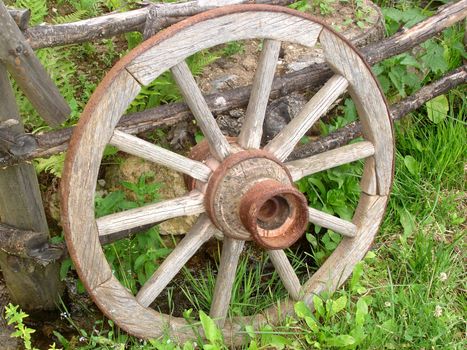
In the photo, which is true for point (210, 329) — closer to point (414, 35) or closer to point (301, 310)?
point (301, 310)

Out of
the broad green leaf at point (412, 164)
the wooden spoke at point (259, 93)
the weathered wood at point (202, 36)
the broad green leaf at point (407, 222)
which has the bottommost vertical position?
the broad green leaf at point (407, 222)

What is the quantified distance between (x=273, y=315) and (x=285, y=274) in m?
0.22

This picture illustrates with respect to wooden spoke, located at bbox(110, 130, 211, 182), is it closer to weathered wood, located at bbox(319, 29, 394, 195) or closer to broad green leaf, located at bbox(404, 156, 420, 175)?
weathered wood, located at bbox(319, 29, 394, 195)

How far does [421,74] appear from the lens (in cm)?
418

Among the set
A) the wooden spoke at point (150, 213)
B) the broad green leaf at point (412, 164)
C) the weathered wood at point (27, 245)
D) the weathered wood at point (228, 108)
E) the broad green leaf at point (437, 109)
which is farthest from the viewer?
the broad green leaf at point (437, 109)

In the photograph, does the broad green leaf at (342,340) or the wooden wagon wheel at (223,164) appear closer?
the wooden wagon wheel at (223,164)

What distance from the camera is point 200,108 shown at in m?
2.67

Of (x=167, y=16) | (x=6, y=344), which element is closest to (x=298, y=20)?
(x=167, y=16)

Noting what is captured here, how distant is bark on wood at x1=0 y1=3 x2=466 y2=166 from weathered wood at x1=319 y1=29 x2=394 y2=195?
351mm

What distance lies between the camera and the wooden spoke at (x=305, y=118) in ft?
9.43

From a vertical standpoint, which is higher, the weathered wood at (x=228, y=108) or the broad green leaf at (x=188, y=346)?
the weathered wood at (x=228, y=108)

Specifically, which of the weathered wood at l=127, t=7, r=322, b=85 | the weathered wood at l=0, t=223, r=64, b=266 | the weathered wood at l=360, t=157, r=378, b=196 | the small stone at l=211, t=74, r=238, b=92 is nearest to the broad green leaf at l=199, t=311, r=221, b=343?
the weathered wood at l=0, t=223, r=64, b=266

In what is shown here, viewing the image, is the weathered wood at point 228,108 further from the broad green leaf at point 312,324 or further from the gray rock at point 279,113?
the broad green leaf at point 312,324

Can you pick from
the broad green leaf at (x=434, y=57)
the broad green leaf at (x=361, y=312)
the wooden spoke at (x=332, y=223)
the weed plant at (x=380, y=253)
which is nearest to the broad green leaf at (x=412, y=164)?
the weed plant at (x=380, y=253)
